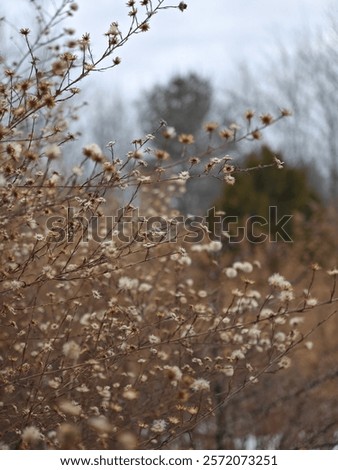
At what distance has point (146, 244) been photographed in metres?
2.83

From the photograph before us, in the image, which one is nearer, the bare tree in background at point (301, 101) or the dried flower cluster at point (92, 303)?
the dried flower cluster at point (92, 303)

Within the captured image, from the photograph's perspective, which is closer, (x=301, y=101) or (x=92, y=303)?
(x=92, y=303)

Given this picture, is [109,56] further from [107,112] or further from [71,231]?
[107,112]

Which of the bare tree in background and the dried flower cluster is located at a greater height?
the dried flower cluster

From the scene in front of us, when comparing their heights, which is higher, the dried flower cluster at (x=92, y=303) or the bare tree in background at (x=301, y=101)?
the dried flower cluster at (x=92, y=303)

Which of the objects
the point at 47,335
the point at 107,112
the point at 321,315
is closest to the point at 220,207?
the point at 321,315

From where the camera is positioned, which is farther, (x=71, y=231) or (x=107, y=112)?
(x=107, y=112)

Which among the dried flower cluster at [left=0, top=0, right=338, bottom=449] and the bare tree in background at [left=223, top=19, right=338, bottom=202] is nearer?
the dried flower cluster at [left=0, top=0, right=338, bottom=449]

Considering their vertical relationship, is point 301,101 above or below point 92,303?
below

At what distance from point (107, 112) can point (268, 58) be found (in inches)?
331
